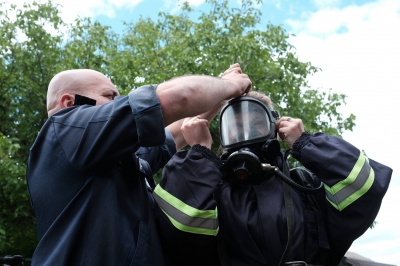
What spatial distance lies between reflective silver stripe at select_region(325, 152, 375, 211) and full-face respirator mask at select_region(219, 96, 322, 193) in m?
0.13

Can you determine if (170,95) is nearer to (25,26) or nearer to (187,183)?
(187,183)

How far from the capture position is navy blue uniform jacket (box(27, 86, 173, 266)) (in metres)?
2.25

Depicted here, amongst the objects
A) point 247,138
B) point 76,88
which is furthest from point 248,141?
point 76,88

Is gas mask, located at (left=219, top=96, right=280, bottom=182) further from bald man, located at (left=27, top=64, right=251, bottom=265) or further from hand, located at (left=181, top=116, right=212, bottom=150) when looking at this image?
bald man, located at (left=27, top=64, right=251, bottom=265)

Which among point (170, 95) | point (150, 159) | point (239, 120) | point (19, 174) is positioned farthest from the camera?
point (19, 174)

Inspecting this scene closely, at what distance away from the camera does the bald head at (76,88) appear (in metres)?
2.72

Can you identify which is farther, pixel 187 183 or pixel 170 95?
pixel 187 183

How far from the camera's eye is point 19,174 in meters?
10.7

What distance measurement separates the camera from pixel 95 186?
2.36 meters

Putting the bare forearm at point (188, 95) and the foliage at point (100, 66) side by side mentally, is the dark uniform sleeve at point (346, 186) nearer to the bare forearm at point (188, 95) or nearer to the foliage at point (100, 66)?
the bare forearm at point (188, 95)

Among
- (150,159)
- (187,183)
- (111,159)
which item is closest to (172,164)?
(187,183)

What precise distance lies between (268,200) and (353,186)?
372 mm

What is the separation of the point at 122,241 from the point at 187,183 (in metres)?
0.37

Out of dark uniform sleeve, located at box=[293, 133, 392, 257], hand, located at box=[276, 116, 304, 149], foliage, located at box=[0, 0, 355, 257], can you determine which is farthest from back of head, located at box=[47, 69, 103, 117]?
foliage, located at box=[0, 0, 355, 257]
